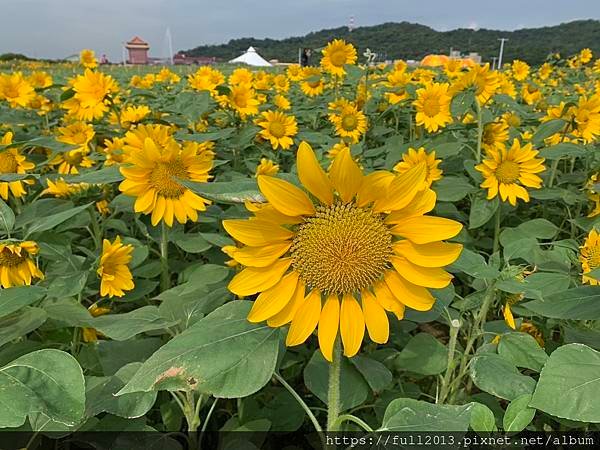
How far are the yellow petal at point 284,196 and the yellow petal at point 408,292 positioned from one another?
0.21 meters

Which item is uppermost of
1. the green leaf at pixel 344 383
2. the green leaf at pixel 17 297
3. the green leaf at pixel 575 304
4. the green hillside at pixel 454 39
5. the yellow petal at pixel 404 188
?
the green hillside at pixel 454 39

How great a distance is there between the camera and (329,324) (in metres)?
1.00

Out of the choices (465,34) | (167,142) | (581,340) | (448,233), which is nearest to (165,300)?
(167,142)

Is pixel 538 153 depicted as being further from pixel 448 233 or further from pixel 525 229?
pixel 448 233

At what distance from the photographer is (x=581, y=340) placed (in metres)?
1.38

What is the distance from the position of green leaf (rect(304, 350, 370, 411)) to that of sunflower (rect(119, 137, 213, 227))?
2.59ft

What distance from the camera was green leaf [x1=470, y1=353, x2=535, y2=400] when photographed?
105 centimetres

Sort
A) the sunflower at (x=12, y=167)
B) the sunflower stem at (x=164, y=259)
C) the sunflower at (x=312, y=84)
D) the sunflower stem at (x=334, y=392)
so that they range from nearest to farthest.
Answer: the sunflower stem at (x=334, y=392) < the sunflower stem at (x=164, y=259) < the sunflower at (x=12, y=167) < the sunflower at (x=312, y=84)

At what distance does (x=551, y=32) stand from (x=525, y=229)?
29678mm

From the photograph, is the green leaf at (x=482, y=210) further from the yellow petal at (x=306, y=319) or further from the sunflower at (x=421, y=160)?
the yellow petal at (x=306, y=319)

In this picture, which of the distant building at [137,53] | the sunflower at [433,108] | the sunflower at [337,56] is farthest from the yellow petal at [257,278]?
the distant building at [137,53]

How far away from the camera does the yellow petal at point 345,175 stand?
0.90 metres

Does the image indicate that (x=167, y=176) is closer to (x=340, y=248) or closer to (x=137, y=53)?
(x=340, y=248)

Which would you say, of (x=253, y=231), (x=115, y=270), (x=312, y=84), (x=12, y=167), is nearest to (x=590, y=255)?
(x=253, y=231)
